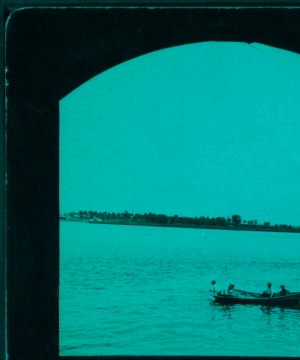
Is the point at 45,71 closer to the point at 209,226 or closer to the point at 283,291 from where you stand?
the point at 209,226

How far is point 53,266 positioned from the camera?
2508 millimetres

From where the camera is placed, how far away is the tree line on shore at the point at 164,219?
2.55 m

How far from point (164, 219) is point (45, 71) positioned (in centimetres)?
95

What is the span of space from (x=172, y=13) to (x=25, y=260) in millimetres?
1409

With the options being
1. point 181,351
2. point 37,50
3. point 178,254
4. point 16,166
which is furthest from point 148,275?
point 37,50

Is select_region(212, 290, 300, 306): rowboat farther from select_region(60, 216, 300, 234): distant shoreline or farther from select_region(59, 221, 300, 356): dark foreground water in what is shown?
select_region(60, 216, 300, 234): distant shoreline

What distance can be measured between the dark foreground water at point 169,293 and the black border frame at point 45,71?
A: 14 cm

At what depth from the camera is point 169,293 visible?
2.57 metres

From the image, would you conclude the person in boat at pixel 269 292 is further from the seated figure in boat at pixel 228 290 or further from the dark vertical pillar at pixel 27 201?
the dark vertical pillar at pixel 27 201

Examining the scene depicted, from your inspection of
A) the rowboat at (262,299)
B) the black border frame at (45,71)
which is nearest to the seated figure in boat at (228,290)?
the rowboat at (262,299)

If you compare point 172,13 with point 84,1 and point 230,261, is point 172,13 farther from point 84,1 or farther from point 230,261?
point 230,261

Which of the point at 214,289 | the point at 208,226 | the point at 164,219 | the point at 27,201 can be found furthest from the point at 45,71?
the point at 214,289

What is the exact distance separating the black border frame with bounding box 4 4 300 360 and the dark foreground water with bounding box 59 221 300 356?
0.47 ft

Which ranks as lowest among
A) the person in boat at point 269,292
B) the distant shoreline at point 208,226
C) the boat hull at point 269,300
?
the boat hull at point 269,300
